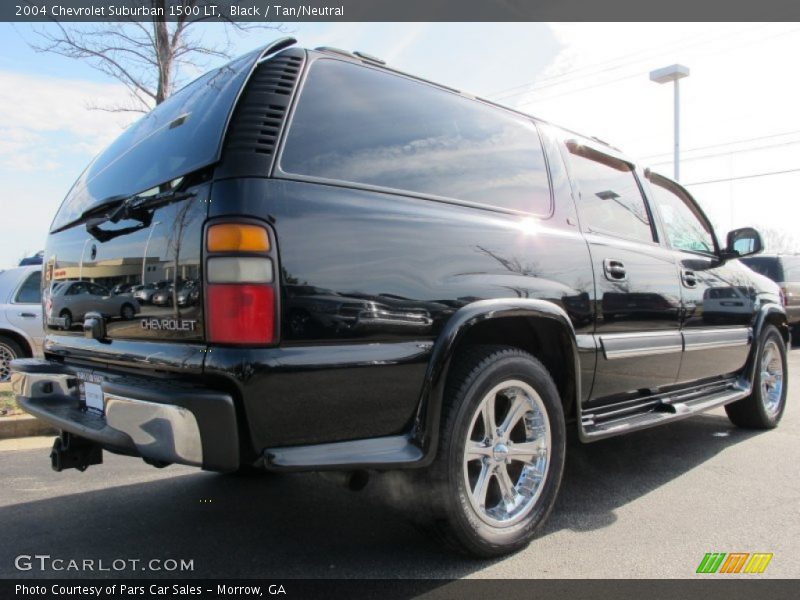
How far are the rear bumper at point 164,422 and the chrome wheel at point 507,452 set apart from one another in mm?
1004

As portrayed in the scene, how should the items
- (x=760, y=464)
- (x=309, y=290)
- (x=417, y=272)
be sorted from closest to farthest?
1. (x=309, y=290)
2. (x=417, y=272)
3. (x=760, y=464)

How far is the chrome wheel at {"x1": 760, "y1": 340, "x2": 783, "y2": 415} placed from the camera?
512 centimetres

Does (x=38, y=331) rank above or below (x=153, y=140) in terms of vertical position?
below

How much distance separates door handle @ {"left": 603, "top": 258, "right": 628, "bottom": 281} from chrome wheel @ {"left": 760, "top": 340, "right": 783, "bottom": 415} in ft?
8.23

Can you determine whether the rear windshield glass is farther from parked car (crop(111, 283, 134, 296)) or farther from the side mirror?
the side mirror

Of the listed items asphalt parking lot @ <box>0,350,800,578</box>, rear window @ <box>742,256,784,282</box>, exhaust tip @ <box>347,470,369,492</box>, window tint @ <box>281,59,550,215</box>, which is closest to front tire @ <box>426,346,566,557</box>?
asphalt parking lot @ <box>0,350,800,578</box>

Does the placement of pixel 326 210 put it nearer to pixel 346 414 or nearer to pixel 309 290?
pixel 309 290

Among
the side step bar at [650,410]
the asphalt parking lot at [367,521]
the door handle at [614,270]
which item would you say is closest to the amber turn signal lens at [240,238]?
the asphalt parking lot at [367,521]

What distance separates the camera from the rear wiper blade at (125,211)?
225 centimetres

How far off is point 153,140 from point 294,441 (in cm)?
151

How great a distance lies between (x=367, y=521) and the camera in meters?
3.06

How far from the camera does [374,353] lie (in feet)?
7.19

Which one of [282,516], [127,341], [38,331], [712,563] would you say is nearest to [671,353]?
[712,563]

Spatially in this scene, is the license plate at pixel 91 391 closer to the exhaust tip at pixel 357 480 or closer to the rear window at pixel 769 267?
the exhaust tip at pixel 357 480
